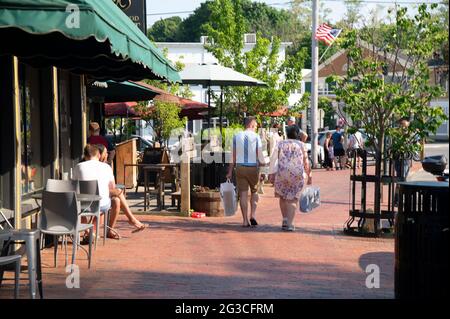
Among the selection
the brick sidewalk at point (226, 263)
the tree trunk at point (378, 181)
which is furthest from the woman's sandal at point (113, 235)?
the tree trunk at point (378, 181)

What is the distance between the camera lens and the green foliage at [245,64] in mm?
27125

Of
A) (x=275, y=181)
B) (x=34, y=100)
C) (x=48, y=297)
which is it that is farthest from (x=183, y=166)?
(x=48, y=297)

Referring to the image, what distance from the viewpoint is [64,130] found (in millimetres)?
12953

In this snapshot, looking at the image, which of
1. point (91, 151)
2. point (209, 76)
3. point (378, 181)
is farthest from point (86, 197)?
point (209, 76)

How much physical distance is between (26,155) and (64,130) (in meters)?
2.28

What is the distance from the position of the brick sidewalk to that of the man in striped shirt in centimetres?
49

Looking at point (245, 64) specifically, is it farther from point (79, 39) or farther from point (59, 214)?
point (79, 39)

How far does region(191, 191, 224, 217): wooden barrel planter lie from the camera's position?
47.2 ft

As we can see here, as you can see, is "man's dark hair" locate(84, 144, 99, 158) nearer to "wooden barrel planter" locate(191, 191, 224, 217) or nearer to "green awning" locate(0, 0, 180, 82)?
"green awning" locate(0, 0, 180, 82)

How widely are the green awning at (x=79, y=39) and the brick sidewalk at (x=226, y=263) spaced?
226 centimetres

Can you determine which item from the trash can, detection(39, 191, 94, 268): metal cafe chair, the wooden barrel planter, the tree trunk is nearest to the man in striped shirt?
the wooden barrel planter

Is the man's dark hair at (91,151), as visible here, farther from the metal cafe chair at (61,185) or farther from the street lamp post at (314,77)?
the street lamp post at (314,77)

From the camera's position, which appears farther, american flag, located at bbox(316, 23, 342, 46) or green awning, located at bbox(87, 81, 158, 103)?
american flag, located at bbox(316, 23, 342, 46)

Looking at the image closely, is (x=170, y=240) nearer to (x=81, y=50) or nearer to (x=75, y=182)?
(x=75, y=182)
